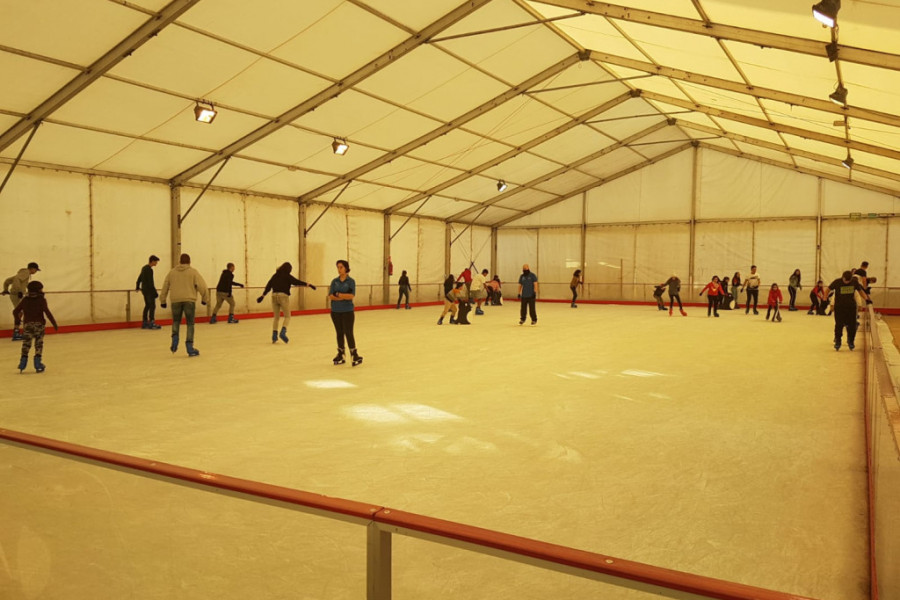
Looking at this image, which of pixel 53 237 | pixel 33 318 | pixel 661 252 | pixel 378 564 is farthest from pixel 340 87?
pixel 661 252

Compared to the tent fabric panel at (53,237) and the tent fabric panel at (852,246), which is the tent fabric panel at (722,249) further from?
the tent fabric panel at (53,237)

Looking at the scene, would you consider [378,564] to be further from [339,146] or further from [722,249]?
[722,249]

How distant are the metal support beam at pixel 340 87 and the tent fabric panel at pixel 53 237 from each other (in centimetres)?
291

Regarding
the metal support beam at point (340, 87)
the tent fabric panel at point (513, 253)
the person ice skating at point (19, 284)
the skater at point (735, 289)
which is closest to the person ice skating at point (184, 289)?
the person ice skating at point (19, 284)

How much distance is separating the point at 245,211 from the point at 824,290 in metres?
20.9

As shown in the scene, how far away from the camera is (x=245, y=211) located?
1927 cm

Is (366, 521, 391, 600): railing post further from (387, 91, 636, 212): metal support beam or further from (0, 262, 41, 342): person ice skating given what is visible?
(387, 91, 636, 212): metal support beam

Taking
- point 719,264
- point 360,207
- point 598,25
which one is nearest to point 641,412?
point 598,25

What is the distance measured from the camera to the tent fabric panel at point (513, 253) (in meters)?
31.5

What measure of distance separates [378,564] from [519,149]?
822 inches

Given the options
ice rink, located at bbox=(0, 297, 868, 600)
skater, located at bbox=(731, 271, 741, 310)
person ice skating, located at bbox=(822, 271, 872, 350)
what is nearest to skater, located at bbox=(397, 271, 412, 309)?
skater, located at bbox=(731, 271, 741, 310)

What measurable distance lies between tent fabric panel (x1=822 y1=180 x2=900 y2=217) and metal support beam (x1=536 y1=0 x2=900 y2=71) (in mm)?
17820

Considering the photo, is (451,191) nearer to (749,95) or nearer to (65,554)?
(749,95)

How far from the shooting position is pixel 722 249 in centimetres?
2648
